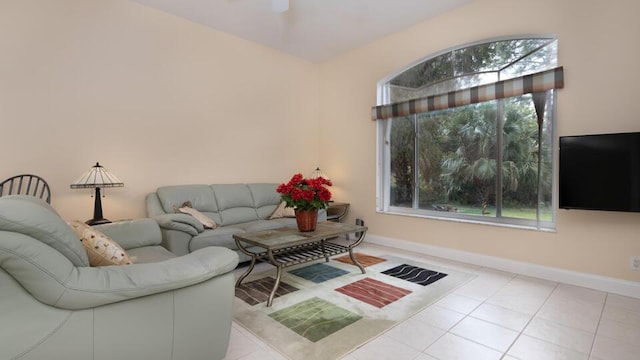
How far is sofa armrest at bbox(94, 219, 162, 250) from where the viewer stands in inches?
108

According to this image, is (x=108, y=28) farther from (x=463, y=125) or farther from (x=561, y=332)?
(x=561, y=332)

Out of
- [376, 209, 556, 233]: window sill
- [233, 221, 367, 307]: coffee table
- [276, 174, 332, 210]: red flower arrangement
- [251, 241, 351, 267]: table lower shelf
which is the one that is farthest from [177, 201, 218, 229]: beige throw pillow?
[376, 209, 556, 233]: window sill

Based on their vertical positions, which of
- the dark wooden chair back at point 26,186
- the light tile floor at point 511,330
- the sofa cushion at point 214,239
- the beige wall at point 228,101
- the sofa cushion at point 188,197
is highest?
the beige wall at point 228,101

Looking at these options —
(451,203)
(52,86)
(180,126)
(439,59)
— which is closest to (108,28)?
(52,86)

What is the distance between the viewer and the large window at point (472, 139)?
3.40m

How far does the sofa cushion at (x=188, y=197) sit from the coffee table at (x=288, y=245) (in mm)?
988

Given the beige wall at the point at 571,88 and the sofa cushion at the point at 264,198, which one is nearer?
the beige wall at the point at 571,88

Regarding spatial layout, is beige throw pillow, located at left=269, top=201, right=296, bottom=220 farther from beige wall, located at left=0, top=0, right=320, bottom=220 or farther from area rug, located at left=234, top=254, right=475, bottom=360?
area rug, located at left=234, top=254, right=475, bottom=360

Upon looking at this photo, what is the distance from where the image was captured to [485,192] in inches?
153

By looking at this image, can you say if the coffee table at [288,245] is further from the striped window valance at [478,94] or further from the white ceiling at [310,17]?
the white ceiling at [310,17]

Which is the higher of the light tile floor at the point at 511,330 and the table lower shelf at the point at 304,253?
the table lower shelf at the point at 304,253

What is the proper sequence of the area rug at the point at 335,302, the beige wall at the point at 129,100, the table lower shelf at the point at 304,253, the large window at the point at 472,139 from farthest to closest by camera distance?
the large window at the point at 472,139 < the beige wall at the point at 129,100 < the table lower shelf at the point at 304,253 < the area rug at the point at 335,302

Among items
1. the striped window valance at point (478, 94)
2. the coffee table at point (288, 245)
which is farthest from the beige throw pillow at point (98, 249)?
the striped window valance at point (478, 94)

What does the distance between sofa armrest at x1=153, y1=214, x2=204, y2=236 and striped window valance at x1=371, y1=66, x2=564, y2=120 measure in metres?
3.01
